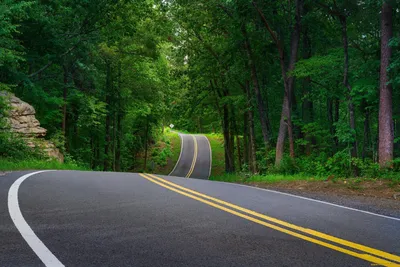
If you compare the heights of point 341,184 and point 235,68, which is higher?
point 235,68

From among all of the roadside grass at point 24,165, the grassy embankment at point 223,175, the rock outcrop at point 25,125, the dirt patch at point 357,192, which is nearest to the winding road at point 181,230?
the dirt patch at point 357,192

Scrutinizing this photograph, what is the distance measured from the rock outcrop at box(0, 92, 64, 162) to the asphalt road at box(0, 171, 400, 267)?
1001cm

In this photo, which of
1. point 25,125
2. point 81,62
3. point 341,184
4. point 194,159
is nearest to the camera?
point 341,184

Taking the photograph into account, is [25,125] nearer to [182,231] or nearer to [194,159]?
[182,231]

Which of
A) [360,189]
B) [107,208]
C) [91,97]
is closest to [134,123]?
[91,97]

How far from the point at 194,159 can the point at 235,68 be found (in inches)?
1098

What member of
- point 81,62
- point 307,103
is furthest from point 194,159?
point 307,103

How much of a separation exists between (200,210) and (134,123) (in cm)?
3140

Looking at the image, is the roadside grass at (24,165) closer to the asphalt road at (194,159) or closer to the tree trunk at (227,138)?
the tree trunk at (227,138)

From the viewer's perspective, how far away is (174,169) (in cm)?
4175

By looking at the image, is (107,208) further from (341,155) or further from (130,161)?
(130,161)

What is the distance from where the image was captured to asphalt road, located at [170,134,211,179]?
38906 millimetres

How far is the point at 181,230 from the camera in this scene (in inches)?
187

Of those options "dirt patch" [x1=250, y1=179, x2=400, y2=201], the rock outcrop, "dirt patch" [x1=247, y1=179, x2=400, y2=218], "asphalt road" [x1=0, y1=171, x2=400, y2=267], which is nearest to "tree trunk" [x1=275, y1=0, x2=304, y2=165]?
"dirt patch" [x1=247, y1=179, x2=400, y2=218]
